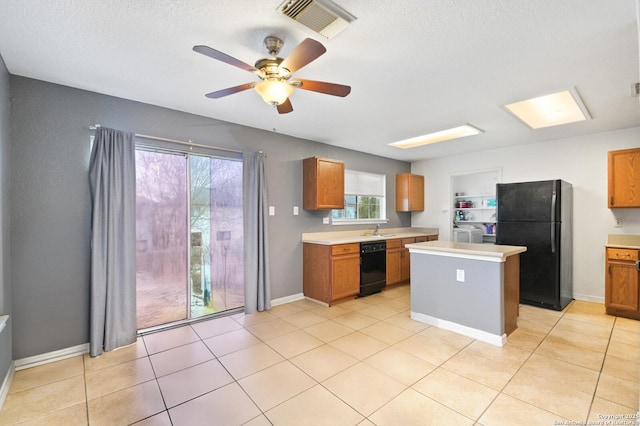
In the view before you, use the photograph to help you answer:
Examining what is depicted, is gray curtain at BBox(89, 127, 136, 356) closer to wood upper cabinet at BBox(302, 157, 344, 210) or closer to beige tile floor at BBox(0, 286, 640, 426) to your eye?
beige tile floor at BBox(0, 286, 640, 426)

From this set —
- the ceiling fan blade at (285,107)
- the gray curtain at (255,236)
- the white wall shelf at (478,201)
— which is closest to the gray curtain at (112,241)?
the gray curtain at (255,236)

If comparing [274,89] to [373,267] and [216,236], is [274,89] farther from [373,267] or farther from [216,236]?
[373,267]

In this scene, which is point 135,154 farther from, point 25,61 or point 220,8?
point 220,8

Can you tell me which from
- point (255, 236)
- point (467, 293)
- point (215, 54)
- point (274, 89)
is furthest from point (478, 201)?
point (215, 54)

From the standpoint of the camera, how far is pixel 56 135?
2598mm

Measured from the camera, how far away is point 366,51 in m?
2.09

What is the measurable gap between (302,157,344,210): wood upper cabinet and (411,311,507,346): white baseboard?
6.29ft

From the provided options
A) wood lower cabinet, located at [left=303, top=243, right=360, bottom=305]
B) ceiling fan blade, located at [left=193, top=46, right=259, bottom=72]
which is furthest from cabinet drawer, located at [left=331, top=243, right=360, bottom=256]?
ceiling fan blade, located at [left=193, top=46, right=259, bottom=72]

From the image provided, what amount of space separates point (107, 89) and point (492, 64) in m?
3.39

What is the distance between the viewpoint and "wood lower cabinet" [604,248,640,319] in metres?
3.42

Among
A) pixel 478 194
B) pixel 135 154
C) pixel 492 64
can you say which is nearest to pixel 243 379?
pixel 135 154

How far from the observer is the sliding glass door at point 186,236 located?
10.4 feet

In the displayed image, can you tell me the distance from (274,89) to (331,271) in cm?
264

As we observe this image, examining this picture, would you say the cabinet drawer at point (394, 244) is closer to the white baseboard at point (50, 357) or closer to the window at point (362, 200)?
the window at point (362, 200)
